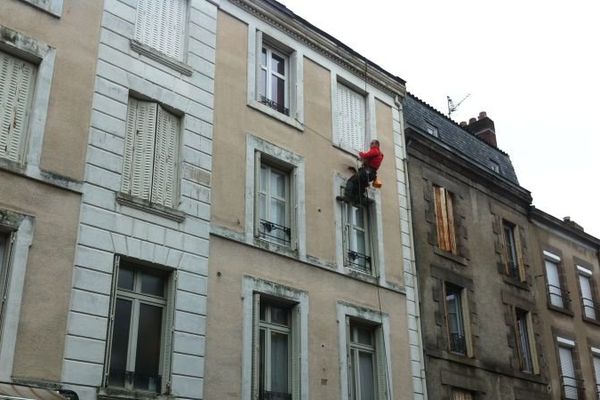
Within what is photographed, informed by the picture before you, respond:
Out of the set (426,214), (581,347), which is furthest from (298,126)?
(581,347)

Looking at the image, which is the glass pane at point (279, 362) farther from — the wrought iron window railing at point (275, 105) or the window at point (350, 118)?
the window at point (350, 118)

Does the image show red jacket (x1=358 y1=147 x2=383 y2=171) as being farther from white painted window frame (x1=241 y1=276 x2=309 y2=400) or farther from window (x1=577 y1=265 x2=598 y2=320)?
window (x1=577 y1=265 x2=598 y2=320)

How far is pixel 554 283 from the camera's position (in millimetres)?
21625

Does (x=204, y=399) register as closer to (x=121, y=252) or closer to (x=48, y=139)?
(x=121, y=252)

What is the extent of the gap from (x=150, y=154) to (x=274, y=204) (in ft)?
9.66

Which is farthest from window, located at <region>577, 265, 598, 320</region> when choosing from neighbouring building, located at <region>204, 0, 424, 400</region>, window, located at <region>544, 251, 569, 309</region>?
neighbouring building, located at <region>204, 0, 424, 400</region>

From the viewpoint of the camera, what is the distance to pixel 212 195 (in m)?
12.8

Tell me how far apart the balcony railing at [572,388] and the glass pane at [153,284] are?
41.8 feet

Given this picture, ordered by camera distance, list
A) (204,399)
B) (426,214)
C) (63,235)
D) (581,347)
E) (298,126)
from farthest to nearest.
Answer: (581,347)
(426,214)
(298,126)
(204,399)
(63,235)

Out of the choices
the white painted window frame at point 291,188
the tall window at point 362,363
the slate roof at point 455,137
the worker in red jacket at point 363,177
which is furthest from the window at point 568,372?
the white painted window frame at point 291,188

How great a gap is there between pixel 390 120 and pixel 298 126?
11.2ft

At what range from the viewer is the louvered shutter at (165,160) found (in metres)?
12.1

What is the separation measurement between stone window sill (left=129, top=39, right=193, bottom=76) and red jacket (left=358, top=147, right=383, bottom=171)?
167 inches

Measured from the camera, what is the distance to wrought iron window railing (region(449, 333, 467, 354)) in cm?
1691
